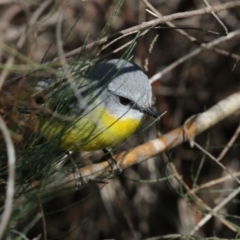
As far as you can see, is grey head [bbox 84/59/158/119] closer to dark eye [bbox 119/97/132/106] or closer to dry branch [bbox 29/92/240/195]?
dark eye [bbox 119/97/132/106]

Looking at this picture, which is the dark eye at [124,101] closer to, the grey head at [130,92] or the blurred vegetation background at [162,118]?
the grey head at [130,92]

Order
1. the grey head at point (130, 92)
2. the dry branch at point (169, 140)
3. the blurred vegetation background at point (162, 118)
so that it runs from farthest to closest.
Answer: the blurred vegetation background at point (162, 118), the grey head at point (130, 92), the dry branch at point (169, 140)

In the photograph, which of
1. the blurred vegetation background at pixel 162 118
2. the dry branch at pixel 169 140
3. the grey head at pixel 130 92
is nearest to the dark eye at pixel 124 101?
the grey head at pixel 130 92

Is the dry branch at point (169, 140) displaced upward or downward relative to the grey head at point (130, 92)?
downward

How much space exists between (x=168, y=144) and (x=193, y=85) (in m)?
1.80

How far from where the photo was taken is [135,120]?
2.94 m

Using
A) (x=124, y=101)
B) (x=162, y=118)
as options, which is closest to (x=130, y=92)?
(x=124, y=101)

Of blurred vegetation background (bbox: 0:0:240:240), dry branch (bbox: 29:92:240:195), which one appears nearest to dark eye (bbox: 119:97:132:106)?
dry branch (bbox: 29:92:240:195)

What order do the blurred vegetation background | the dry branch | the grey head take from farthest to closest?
the blurred vegetation background → the grey head → the dry branch

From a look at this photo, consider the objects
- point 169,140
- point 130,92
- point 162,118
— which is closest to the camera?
point 169,140

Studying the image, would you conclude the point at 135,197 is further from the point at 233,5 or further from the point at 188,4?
the point at 233,5

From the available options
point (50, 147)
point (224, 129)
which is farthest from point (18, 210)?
point (224, 129)

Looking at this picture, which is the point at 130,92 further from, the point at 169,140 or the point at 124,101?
the point at 169,140

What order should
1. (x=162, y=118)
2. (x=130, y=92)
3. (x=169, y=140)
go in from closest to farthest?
(x=169, y=140), (x=130, y=92), (x=162, y=118)
